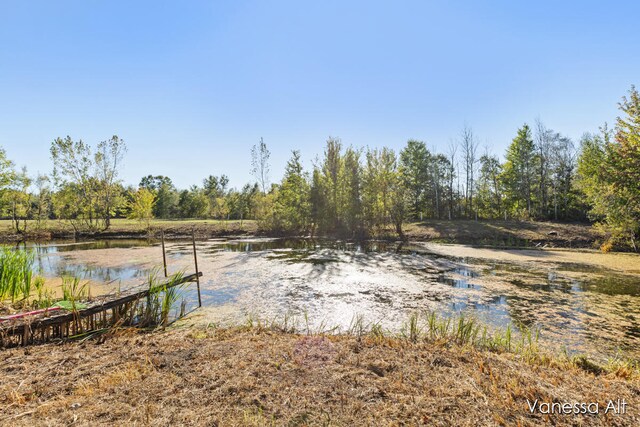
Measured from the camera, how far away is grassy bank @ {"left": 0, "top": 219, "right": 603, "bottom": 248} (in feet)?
65.8

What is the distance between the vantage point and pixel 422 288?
29.2ft

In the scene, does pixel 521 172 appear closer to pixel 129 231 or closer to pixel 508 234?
pixel 508 234

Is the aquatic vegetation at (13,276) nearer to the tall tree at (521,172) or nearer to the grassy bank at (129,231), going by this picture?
the grassy bank at (129,231)

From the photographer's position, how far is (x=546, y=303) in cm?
730

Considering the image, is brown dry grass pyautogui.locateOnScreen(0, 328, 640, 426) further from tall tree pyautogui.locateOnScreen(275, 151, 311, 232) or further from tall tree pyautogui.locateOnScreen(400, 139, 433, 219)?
tall tree pyautogui.locateOnScreen(400, 139, 433, 219)

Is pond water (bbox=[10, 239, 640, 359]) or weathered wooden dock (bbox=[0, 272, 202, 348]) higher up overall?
weathered wooden dock (bbox=[0, 272, 202, 348])

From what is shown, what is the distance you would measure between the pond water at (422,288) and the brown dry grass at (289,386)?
6.35ft

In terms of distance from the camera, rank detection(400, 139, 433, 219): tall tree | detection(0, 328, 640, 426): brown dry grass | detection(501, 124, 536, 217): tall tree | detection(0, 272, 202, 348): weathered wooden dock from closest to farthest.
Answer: detection(0, 328, 640, 426): brown dry grass → detection(0, 272, 202, 348): weathered wooden dock → detection(501, 124, 536, 217): tall tree → detection(400, 139, 433, 219): tall tree

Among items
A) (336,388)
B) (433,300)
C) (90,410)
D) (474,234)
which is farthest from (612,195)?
(90,410)

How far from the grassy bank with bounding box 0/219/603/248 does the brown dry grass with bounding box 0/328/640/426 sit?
14.8m

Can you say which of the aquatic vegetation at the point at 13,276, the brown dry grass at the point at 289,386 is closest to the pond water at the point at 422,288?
the brown dry grass at the point at 289,386

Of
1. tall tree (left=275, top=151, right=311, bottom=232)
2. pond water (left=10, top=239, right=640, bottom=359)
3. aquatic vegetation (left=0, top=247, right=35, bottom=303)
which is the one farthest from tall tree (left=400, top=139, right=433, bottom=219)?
aquatic vegetation (left=0, top=247, right=35, bottom=303)

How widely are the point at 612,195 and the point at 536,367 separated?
16.3m

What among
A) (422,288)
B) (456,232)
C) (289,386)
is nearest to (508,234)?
(456,232)
